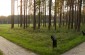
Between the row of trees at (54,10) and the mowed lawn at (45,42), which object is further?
the row of trees at (54,10)

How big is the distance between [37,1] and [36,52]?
3101 cm

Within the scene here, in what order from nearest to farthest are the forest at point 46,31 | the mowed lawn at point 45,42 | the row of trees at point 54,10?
1. the mowed lawn at point 45,42
2. the forest at point 46,31
3. the row of trees at point 54,10

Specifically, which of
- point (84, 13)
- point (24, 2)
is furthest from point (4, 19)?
point (24, 2)

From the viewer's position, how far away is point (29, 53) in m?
13.5

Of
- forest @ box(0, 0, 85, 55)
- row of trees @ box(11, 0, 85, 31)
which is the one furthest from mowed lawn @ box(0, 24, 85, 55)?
row of trees @ box(11, 0, 85, 31)

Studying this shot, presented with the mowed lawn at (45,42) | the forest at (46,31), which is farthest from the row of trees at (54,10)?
the mowed lawn at (45,42)

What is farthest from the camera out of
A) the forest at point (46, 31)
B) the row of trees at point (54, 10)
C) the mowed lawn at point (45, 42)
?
the row of trees at point (54, 10)

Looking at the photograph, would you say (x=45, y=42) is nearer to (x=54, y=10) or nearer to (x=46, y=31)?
(x=46, y=31)

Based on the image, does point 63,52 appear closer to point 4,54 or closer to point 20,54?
point 20,54

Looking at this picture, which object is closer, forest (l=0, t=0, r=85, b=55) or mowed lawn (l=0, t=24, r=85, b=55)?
mowed lawn (l=0, t=24, r=85, b=55)

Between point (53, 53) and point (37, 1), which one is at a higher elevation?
point (37, 1)

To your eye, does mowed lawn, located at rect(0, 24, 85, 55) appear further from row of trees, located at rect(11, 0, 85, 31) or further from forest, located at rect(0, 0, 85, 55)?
row of trees, located at rect(11, 0, 85, 31)

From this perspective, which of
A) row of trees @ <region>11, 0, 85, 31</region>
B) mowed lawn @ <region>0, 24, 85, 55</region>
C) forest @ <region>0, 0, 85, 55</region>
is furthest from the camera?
row of trees @ <region>11, 0, 85, 31</region>

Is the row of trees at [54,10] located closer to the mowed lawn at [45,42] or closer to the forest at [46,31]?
the forest at [46,31]
